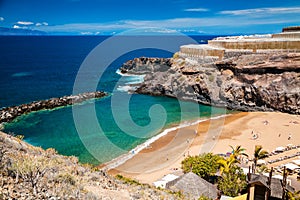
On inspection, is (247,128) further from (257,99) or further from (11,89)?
(11,89)

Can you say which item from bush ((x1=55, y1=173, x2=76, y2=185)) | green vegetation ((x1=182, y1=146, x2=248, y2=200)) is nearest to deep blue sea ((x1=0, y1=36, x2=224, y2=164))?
green vegetation ((x1=182, y1=146, x2=248, y2=200))

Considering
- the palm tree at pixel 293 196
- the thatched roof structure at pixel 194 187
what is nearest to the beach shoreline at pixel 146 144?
the thatched roof structure at pixel 194 187

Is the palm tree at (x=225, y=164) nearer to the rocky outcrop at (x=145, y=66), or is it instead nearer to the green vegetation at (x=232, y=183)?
the green vegetation at (x=232, y=183)

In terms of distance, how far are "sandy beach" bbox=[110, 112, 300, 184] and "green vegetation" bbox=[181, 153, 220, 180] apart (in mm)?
1876

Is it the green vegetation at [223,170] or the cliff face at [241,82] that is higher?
the cliff face at [241,82]

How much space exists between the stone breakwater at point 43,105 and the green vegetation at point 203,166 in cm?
2653

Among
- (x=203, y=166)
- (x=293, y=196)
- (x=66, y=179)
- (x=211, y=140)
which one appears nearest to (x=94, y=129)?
(x=211, y=140)

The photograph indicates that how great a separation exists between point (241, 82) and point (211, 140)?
16.0m

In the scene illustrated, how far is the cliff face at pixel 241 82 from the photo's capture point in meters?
37.4

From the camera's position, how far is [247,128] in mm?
32188

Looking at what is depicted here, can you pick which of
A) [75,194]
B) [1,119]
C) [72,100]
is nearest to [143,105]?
[72,100]

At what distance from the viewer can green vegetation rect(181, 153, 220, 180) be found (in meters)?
18.6

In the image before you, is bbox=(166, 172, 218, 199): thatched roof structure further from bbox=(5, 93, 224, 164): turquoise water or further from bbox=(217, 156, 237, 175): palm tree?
bbox=(5, 93, 224, 164): turquoise water

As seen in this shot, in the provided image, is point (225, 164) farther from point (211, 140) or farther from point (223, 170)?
point (211, 140)
